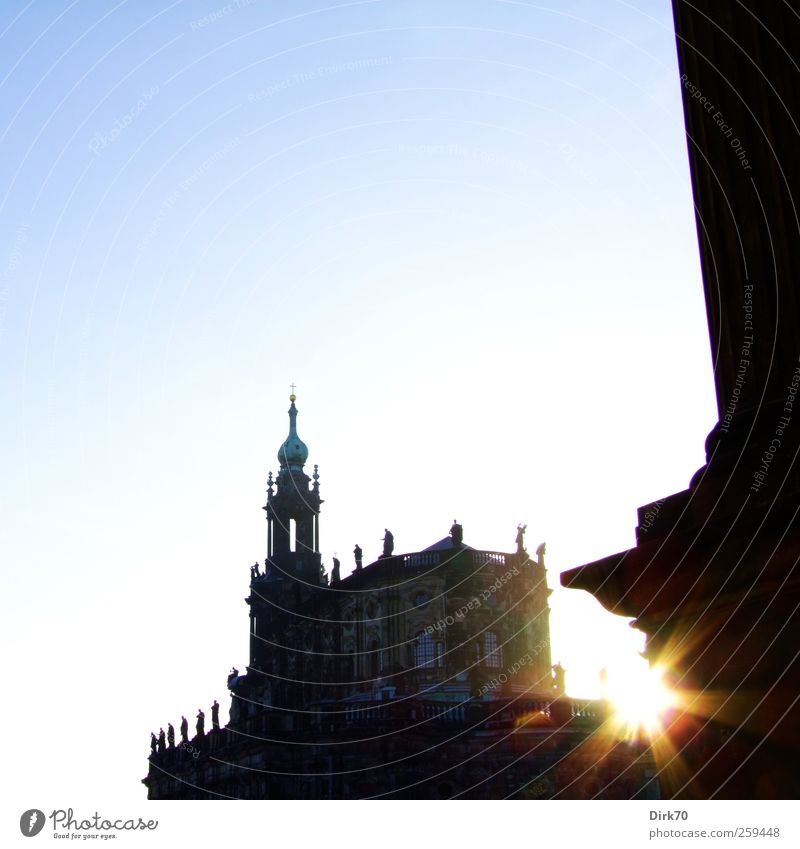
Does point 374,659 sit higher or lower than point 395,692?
higher

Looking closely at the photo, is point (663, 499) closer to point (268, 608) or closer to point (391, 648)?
point (391, 648)

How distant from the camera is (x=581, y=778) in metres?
63.9

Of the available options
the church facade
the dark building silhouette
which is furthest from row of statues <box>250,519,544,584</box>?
the dark building silhouette

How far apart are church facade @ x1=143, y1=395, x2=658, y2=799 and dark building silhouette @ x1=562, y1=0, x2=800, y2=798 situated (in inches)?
2050

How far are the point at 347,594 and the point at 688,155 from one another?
75591 millimetres

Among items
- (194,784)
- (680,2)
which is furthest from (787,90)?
(194,784)

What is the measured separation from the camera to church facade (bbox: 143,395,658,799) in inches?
2562

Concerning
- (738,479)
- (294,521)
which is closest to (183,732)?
(294,521)

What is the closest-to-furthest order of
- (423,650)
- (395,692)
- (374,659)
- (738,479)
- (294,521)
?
(738,479), (395,692), (423,650), (374,659), (294,521)

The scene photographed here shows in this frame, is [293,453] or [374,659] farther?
[293,453]

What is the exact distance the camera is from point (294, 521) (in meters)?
103

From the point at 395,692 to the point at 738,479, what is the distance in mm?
67572

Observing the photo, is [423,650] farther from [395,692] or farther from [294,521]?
[294,521]

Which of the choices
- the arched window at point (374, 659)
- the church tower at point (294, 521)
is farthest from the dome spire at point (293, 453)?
the arched window at point (374, 659)
